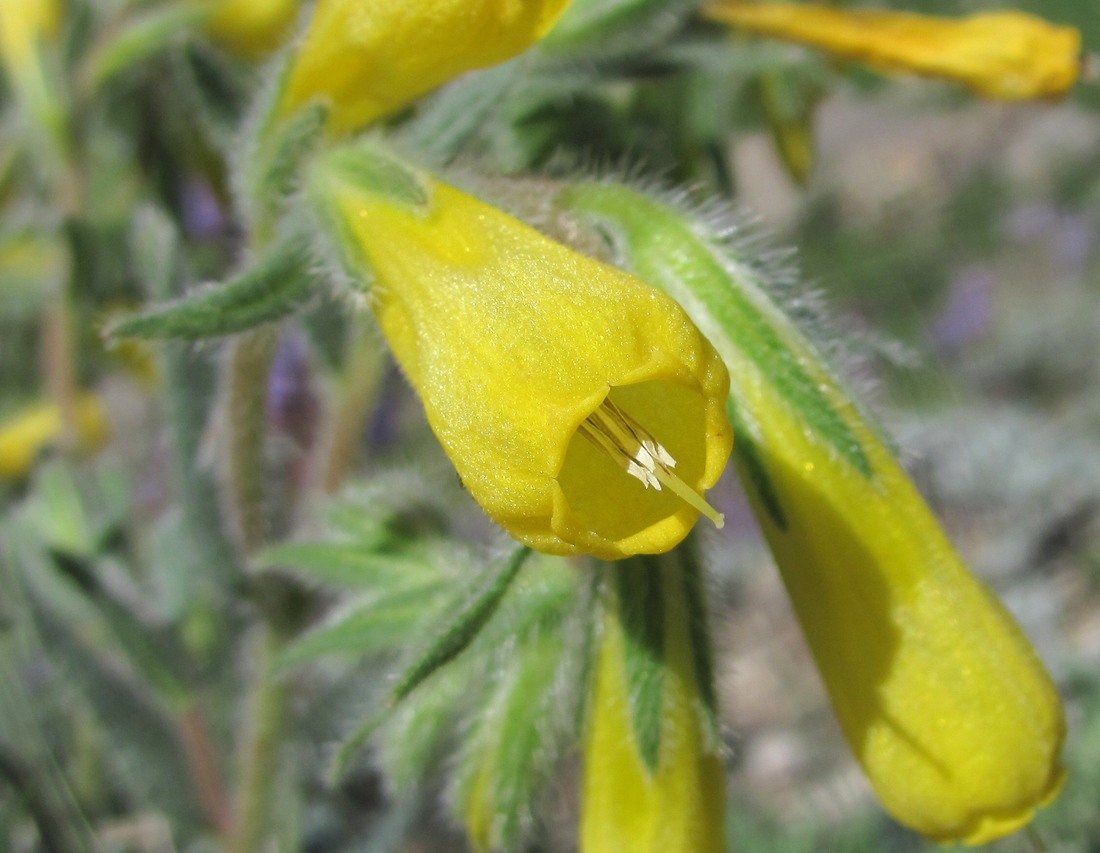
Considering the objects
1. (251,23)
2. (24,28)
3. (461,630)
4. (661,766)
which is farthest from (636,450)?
(24,28)

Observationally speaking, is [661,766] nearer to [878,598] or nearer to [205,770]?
[878,598]

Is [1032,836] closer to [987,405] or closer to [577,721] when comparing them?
[577,721]

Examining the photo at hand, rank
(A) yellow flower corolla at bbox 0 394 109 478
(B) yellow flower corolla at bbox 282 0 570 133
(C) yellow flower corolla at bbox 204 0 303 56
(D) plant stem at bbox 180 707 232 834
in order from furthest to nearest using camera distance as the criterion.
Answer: (A) yellow flower corolla at bbox 0 394 109 478
(C) yellow flower corolla at bbox 204 0 303 56
(D) plant stem at bbox 180 707 232 834
(B) yellow flower corolla at bbox 282 0 570 133

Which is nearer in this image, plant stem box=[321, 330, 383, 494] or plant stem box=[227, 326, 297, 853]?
plant stem box=[227, 326, 297, 853]

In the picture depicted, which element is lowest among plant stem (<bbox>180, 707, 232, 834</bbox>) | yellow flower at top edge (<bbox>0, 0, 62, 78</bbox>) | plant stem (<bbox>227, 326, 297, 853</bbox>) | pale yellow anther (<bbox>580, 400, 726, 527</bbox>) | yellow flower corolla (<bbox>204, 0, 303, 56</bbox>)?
plant stem (<bbox>180, 707, 232, 834</bbox>)

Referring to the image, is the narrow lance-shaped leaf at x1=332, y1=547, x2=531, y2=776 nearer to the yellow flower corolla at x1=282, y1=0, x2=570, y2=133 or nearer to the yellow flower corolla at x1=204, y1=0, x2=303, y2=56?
the yellow flower corolla at x1=282, y1=0, x2=570, y2=133

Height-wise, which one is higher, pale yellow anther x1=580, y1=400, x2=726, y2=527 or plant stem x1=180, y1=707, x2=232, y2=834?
pale yellow anther x1=580, y1=400, x2=726, y2=527

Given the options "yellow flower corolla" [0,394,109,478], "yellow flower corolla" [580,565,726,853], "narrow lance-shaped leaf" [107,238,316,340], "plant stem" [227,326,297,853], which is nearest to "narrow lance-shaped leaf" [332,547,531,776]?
"yellow flower corolla" [580,565,726,853]
